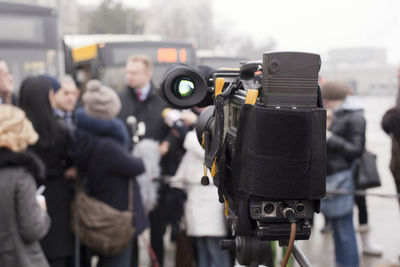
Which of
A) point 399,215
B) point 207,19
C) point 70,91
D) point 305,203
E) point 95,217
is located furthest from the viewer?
point 207,19

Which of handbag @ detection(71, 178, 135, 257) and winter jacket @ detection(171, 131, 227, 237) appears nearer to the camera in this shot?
handbag @ detection(71, 178, 135, 257)

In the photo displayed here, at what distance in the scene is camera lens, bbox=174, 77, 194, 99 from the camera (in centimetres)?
194

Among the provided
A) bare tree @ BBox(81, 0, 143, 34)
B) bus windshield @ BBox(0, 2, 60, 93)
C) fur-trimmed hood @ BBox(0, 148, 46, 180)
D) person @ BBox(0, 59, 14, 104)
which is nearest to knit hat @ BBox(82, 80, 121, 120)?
fur-trimmed hood @ BBox(0, 148, 46, 180)

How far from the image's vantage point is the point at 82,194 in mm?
3869

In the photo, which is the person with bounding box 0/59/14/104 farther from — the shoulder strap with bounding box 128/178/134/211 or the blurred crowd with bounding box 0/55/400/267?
the shoulder strap with bounding box 128/178/134/211

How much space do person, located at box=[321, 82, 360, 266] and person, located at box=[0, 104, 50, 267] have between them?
8.75 ft

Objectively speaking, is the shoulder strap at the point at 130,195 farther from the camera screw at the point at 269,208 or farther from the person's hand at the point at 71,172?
the camera screw at the point at 269,208

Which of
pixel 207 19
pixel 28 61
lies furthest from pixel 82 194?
pixel 207 19

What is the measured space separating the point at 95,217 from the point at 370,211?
5322mm

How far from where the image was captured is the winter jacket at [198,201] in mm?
3979

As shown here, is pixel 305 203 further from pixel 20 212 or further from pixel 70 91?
pixel 70 91

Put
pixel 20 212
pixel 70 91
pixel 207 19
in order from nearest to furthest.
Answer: pixel 20 212 → pixel 70 91 → pixel 207 19

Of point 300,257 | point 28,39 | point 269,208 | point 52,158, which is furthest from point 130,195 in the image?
point 28,39

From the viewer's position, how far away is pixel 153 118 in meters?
4.91
